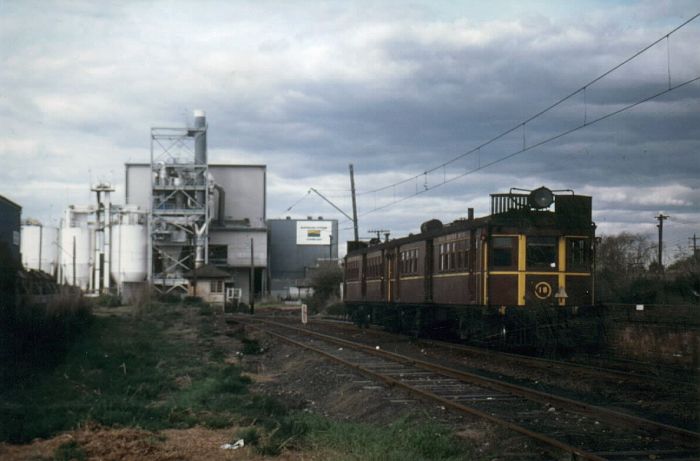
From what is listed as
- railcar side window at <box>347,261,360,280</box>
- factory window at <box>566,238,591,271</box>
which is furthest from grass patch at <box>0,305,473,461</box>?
railcar side window at <box>347,261,360,280</box>

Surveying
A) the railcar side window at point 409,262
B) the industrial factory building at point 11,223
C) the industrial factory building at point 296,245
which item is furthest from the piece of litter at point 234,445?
the industrial factory building at point 296,245

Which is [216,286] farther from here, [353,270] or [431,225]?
[431,225]

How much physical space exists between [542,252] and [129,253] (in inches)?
2174

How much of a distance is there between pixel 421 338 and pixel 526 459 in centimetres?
1872

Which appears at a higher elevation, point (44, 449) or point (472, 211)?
point (472, 211)

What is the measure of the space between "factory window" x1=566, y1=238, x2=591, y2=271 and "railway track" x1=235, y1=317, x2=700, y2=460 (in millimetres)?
5777

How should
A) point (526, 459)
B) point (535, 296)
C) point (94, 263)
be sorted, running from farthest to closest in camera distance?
point (94, 263) < point (535, 296) < point (526, 459)

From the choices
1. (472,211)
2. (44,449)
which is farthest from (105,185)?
(44,449)

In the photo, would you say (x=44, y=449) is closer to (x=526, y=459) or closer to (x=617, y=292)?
(x=526, y=459)

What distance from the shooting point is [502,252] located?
20.3 meters

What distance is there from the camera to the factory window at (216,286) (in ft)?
209

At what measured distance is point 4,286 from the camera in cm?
1850

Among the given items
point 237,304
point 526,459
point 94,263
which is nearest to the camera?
point 526,459

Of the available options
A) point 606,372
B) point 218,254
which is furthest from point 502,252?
point 218,254
